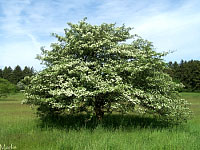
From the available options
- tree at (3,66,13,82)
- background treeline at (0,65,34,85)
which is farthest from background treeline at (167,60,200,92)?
tree at (3,66,13,82)

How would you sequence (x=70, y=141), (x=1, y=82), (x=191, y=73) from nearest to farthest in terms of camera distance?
(x=70, y=141)
(x=1, y=82)
(x=191, y=73)

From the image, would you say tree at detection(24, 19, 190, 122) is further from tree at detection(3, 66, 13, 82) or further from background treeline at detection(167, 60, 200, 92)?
tree at detection(3, 66, 13, 82)

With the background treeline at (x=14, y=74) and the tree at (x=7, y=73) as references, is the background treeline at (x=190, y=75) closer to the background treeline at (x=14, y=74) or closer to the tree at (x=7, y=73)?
the background treeline at (x=14, y=74)

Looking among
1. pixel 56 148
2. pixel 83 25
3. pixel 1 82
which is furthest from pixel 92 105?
pixel 1 82

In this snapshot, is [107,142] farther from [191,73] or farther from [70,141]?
[191,73]

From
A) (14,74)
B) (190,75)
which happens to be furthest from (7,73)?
(190,75)

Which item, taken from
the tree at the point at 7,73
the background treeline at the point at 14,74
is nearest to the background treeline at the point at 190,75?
the background treeline at the point at 14,74

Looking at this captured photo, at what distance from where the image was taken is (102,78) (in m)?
12.0

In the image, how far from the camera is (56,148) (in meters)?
8.42

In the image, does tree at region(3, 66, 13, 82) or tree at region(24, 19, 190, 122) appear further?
tree at region(3, 66, 13, 82)

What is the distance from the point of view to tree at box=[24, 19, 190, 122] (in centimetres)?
1155

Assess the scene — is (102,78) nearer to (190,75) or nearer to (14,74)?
(190,75)

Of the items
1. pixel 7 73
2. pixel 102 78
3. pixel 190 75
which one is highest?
pixel 7 73

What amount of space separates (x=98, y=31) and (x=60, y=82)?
4.30 metres
